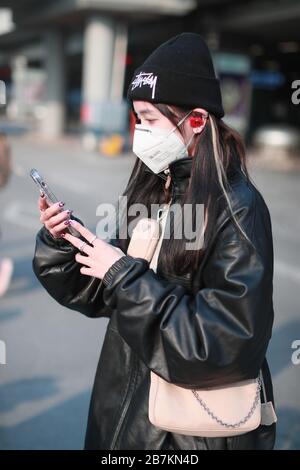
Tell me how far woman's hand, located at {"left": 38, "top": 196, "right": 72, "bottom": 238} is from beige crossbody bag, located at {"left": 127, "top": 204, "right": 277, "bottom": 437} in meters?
0.46

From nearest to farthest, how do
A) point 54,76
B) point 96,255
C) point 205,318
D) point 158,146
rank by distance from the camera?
Answer: point 205,318
point 96,255
point 158,146
point 54,76

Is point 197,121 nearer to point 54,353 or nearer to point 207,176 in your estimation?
point 207,176

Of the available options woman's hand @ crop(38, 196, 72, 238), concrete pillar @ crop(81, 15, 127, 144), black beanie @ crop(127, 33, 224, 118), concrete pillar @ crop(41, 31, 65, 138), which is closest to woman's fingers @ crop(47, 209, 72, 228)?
woman's hand @ crop(38, 196, 72, 238)

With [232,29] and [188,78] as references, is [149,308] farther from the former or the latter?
[232,29]

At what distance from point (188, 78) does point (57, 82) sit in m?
20.3

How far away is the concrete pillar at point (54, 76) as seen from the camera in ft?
67.2

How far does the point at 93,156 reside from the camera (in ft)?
50.2

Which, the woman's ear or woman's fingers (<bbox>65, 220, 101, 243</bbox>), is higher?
the woman's ear

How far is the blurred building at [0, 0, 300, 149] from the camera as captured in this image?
1578 centimetres

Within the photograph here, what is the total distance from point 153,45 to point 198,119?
22.6 metres

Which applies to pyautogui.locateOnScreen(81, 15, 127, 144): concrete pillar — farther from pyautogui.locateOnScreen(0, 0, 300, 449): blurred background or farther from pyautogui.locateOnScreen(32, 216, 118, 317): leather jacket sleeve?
pyautogui.locateOnScreen(32, 216, 118, 317): leather jacket sleeve

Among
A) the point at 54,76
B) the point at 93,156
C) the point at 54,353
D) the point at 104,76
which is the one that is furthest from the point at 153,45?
the point at 54,353

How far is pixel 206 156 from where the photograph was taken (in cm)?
139

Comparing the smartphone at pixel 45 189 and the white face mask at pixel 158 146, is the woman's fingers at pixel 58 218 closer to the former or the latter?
the smartphone at pixel 45 189
